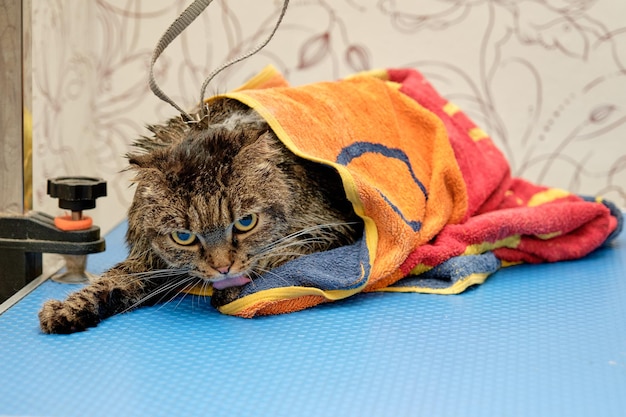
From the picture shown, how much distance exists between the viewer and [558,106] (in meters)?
2.15

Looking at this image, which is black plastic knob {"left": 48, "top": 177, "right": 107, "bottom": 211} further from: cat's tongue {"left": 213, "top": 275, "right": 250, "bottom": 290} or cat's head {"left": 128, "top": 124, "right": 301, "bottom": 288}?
cat's tongue {"left": 213, "top": 275, "right": 250, "bottom": 290}

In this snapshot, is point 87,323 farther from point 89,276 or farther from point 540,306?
point 540,306

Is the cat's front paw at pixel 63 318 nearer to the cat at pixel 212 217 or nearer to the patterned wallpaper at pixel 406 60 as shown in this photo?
the cat at pixel 212 217

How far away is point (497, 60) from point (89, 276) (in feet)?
4.21

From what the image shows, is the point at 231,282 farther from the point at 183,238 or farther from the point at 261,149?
the point at 261,149

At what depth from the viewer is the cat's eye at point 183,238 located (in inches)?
48.9

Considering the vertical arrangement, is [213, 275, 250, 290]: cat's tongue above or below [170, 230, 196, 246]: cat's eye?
below

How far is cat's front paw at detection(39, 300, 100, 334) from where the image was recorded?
3.82ft

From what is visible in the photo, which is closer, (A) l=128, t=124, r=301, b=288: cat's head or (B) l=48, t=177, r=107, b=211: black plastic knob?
(A) l=128, t=124, r=301, b=288: cat's head

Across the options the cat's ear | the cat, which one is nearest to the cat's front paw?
the cat

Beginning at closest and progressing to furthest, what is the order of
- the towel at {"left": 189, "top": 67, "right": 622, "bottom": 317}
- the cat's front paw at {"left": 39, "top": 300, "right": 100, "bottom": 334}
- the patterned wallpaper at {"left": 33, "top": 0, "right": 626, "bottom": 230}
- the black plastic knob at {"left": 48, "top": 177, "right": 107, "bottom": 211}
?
the cat's front paw at {"left": 39, "top": 300, "right": 100, "bottom": 334}, the towel at {"left": 189, "top": 67, "right": 622, "bottom": 317}, the black plastic knob at {"left": 48, "top": 177, "right": 107, "bottom": 211}, the patterned wallpaper at {"left": 33, "top": 0, "right": 626, "bottom": 230}

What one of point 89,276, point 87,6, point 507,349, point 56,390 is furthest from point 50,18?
point 507,349

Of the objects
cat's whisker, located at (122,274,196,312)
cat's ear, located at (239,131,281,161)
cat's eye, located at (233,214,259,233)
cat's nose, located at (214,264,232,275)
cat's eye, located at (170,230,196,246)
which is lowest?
cat's whisker, located at (122,274,196,312)

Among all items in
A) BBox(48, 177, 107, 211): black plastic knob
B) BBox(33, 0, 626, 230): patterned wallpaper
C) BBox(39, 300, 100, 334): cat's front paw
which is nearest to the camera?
BBox(39, 300, 100, 334): cat's front paw
